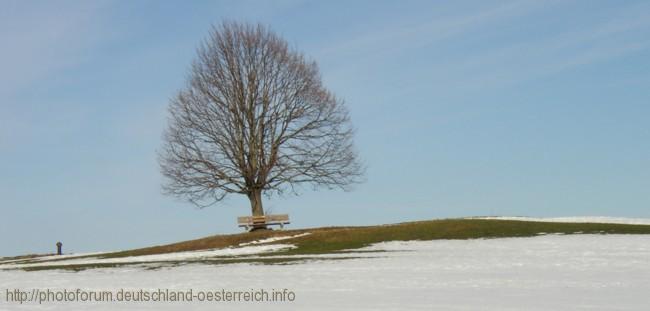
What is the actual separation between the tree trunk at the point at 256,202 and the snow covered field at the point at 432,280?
16.9 metres

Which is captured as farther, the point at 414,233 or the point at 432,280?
the point at 414,233

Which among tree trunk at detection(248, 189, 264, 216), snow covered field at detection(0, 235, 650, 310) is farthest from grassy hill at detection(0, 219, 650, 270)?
snow covered field at detection(0, 235, 650, 310)

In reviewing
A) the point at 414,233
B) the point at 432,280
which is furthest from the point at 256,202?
the point at 432,280

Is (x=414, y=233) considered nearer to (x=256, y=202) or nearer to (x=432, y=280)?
(x=256, y=202)

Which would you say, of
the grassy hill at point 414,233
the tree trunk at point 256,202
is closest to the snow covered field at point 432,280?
the grassy hill at point 414,233

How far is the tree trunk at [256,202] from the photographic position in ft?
138

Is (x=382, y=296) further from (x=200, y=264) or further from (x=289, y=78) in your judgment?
(x=289, y=78)

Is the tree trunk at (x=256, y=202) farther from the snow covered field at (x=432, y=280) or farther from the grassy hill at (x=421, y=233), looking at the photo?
the snow covered field at (x=432, y=280)

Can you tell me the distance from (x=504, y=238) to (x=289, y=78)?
18.6 metres

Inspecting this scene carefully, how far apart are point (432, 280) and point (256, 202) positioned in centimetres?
2759

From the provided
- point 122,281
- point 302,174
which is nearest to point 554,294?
point 122,281

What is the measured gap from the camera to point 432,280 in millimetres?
15305

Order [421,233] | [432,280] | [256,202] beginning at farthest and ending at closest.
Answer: [256,202]
[421,233]
[432,280]

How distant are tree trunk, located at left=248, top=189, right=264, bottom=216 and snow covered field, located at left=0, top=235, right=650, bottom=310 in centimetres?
1692
